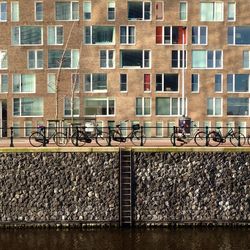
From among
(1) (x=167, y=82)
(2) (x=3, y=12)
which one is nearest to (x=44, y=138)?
(1) (x=167, y=82)

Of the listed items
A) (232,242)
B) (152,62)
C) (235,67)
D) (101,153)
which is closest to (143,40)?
(152,62)

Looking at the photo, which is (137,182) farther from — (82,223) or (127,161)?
(82,223)

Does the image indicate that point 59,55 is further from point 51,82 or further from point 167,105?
point 167,105

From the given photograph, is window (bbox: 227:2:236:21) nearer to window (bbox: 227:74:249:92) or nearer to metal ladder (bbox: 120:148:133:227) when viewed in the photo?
window (bbox: 227:74:249:92)

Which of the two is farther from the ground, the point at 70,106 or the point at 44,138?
the point at 70,106

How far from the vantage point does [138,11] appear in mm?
50625

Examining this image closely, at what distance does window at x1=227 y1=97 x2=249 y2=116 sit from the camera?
2015 inches

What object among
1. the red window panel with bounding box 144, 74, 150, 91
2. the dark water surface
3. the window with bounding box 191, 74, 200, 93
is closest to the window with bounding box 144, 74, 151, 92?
the red window panel with bounding box 144, 74, 150, 91

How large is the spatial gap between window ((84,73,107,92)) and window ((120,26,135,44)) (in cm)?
424

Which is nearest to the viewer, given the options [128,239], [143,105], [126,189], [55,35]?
[128,239]

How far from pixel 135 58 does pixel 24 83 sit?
39.6 ft

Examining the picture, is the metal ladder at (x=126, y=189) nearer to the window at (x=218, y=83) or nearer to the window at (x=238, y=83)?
the window at (x=218, y=83)

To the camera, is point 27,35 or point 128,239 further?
point 27,35

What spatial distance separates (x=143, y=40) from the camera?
1982 inches
